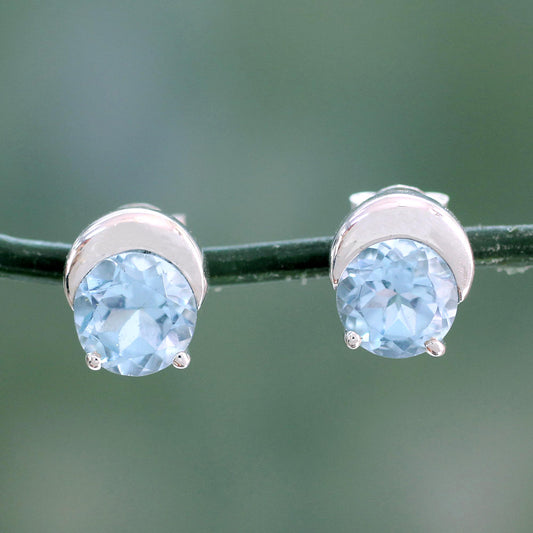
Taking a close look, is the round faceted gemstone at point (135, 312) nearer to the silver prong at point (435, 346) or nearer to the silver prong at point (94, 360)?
the silver prong at point (94, 360)

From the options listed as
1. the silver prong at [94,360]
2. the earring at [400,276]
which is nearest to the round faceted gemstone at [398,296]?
the earring at [400,276]

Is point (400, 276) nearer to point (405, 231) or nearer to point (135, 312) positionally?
point (405, 231)

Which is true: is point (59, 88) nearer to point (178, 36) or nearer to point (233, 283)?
point (178, 36)

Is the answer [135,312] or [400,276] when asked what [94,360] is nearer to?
[135,312]

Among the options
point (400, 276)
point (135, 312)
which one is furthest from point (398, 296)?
point (135, 312)

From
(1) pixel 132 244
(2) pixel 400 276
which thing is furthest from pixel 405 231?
(1) pixel 132 244

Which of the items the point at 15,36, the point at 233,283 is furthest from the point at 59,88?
the point at 233,283
